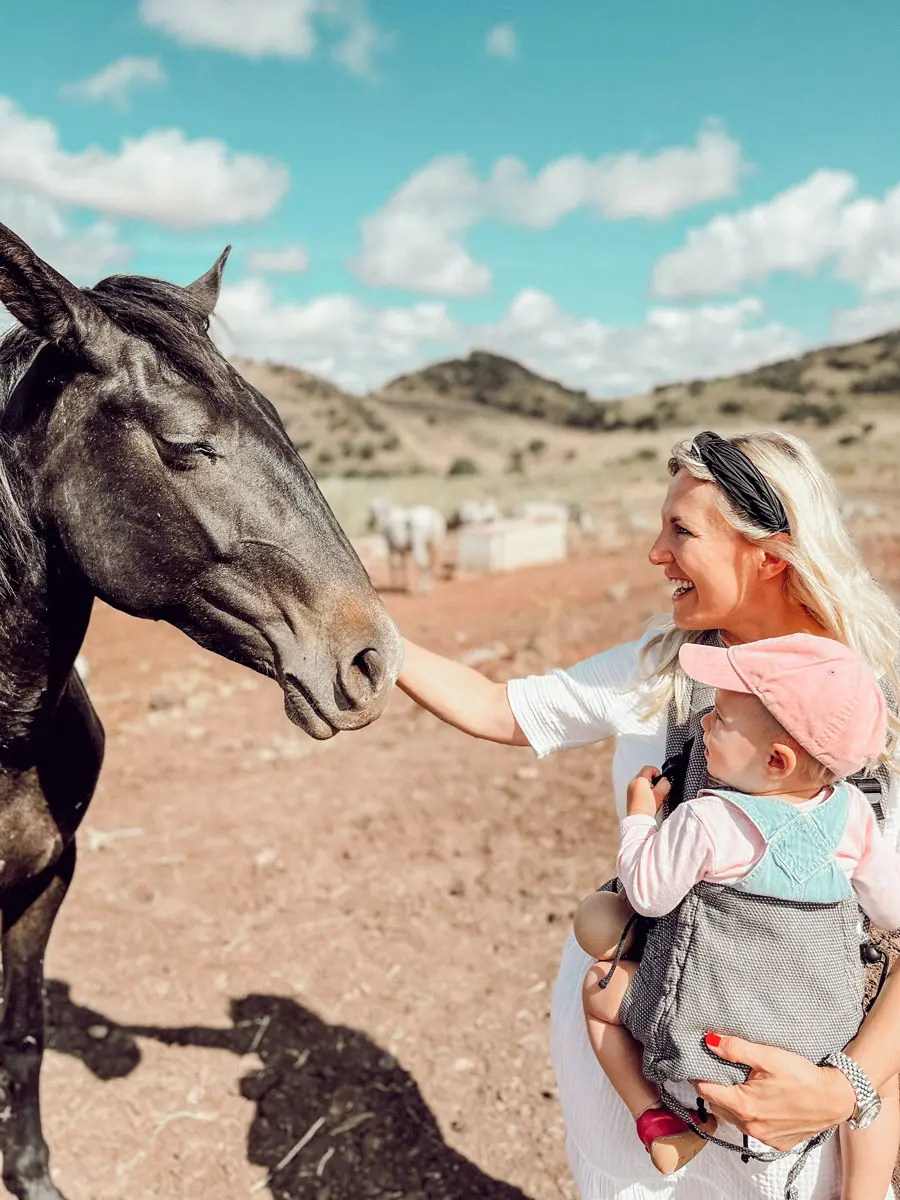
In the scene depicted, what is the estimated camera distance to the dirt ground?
10.4 ft

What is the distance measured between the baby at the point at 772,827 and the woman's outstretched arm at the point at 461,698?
2.05 ft

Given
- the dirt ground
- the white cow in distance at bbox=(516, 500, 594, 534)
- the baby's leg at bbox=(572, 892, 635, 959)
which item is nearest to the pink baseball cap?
the baby's leg at bbox=(572, 892, 635, 959)

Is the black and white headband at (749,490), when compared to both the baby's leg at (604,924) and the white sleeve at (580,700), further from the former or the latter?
the baby's leg at (604,924)

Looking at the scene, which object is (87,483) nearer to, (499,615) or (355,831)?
(355,831)

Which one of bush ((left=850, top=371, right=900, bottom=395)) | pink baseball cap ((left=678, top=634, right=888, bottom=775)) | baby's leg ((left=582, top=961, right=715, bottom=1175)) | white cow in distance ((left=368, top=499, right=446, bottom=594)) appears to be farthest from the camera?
bush ((left=850, top=371, right=900, bottom=395))

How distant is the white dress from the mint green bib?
343 mm

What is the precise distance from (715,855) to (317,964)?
2.99 meters

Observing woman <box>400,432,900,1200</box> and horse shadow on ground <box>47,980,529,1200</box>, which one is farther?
horse shadow on ground <box>47,980,529,1200</box>

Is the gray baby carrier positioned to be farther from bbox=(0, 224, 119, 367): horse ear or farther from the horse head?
bbox=(0, 224, 119, 367): horse ear

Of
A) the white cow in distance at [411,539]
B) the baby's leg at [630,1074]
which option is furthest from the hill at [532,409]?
the baby's leg at [630,1074]

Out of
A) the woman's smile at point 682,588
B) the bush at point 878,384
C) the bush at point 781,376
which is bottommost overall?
the woman's smile at point 682,588

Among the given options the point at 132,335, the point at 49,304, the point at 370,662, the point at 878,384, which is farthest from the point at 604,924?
the point at 878,384

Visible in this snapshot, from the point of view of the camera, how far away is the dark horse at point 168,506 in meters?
1.94

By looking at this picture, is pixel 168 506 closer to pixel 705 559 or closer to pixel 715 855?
pixel 705 559
